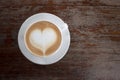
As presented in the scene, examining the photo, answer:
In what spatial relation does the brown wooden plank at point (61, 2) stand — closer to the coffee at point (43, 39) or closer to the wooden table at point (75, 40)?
the wooden table at point (75, 40)

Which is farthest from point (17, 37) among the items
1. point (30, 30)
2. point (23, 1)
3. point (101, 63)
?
point (101, 63)

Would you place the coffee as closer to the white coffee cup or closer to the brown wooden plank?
the white coffee cup

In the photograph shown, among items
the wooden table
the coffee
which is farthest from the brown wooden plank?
the coffee

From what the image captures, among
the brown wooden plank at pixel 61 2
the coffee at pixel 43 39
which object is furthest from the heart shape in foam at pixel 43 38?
the brown wooden plank at pixel 61 2

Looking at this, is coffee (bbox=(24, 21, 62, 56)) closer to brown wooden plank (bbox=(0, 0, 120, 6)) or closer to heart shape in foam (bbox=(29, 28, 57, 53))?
heart shape in foam (bbox=(29, 28, 57, 53))

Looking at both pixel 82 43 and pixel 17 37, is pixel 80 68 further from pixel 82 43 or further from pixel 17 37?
pixel 17 37

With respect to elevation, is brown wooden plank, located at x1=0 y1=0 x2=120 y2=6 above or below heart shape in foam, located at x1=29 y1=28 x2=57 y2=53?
above
